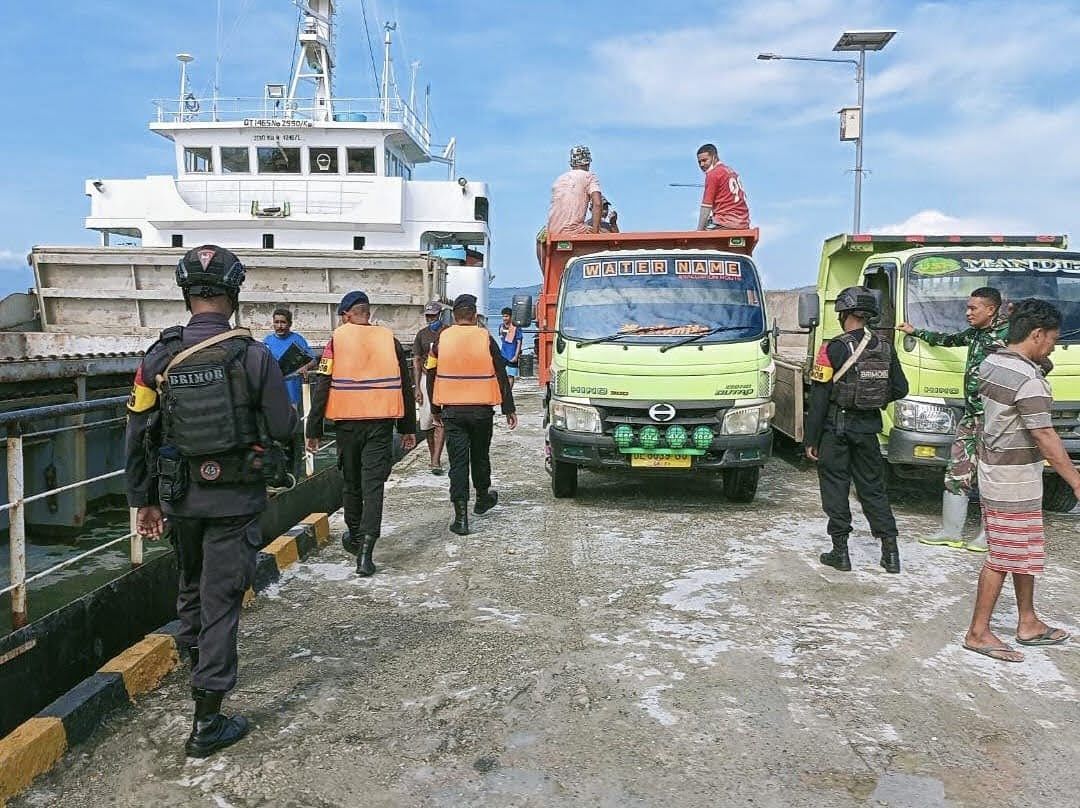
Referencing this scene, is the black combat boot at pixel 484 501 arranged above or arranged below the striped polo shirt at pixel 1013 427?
below

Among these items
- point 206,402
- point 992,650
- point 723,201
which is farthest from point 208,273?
point 723,201

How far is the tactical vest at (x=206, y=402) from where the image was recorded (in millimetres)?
3119

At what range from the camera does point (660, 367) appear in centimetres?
690

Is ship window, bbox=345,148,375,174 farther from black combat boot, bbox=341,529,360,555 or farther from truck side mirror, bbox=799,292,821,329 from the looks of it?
black combat boot, bbox=341,529,360,555

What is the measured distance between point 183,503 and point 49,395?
363cm

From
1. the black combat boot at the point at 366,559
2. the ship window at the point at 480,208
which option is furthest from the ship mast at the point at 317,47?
the black combat boot at the point at 366,559

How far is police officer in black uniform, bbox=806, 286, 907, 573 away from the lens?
5367 millimetres

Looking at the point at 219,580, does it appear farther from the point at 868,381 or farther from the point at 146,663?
the point at 868,381

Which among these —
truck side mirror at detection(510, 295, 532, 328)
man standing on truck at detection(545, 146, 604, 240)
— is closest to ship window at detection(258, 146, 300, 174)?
man standing on truck at detection(545, 146, 604, 240)

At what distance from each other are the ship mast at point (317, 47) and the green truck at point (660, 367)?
13413 millimetres

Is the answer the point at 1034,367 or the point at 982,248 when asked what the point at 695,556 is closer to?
the point at 1034,367

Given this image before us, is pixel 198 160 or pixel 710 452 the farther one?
pixel 198 160

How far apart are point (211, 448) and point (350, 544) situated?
2897 mm

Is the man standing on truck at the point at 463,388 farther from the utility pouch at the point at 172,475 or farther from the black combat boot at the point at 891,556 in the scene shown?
the utility pouch at the point at 172,475
